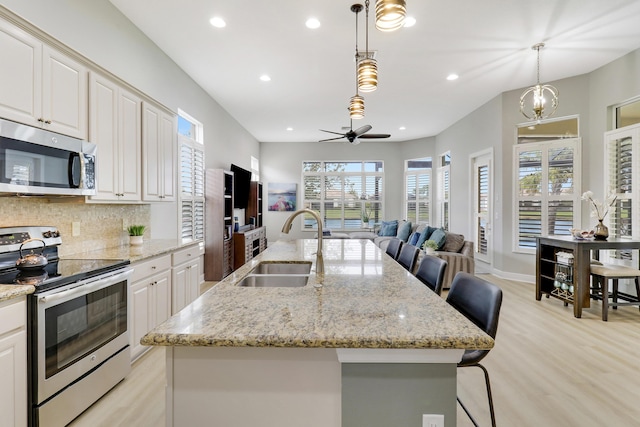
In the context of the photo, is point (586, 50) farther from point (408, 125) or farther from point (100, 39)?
point (100, 39)

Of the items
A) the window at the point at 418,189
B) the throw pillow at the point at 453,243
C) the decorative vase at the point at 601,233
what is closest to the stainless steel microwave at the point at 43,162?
the throw pillow at the point at 453,243

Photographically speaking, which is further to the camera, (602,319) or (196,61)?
(196,61)

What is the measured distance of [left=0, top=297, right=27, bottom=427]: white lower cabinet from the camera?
1.46 m

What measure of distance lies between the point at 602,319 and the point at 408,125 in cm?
529

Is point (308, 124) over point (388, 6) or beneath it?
over

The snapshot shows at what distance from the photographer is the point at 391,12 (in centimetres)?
160

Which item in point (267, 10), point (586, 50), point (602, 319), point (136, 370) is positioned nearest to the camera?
point (136, 370)

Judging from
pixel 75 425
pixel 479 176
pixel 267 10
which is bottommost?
pixel 75 425

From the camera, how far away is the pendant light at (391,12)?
5.20 feet

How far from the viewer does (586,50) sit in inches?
162

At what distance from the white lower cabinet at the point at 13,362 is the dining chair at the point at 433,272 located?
2179mm

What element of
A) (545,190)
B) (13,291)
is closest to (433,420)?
(13,291)

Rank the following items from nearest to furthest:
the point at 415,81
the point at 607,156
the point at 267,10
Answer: the point at 267,10 → the point at 607,156 → the point at 415,81

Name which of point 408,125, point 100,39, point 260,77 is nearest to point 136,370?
point 100,39
